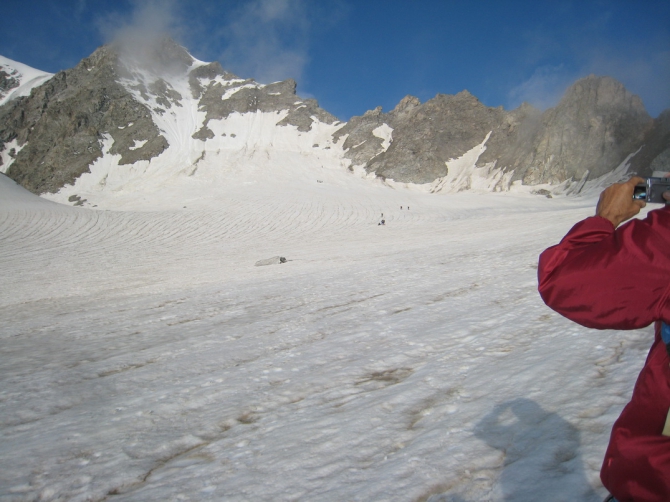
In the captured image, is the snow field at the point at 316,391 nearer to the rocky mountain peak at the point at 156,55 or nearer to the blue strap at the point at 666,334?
the blue strap at the point at 666,334

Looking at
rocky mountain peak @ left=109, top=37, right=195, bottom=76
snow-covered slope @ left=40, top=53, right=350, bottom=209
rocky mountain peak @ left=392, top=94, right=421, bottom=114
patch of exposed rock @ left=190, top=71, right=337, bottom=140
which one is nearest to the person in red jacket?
snow-covered slope @ left=40, top=53, right=350, bottom=209

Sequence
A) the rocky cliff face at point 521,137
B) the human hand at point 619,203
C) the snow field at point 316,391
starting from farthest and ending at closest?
1. the rocky cliff face at point 521,137
2. the snow field at point 316,391
3. the human hand at point 619,203

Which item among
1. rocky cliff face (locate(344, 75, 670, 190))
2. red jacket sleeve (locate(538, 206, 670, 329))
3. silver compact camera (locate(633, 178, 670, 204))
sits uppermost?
rocky cliff face (locate(344, 75, 670, 190))

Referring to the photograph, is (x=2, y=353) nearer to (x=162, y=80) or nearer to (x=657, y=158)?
(x=657, y=158)

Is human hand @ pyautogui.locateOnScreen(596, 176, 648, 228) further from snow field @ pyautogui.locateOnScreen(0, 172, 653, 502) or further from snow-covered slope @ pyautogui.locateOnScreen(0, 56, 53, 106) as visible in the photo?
snow-covered slope @ pyautogui.locateOnScreen(0, 56, 53, 106)

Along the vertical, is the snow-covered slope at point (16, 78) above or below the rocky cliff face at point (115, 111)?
above

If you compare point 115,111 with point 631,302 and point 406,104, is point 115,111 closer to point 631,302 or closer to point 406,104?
point 406,104

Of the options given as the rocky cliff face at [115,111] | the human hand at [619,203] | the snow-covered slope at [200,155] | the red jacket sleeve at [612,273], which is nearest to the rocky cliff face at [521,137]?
the snow-covered slope at [200,155]

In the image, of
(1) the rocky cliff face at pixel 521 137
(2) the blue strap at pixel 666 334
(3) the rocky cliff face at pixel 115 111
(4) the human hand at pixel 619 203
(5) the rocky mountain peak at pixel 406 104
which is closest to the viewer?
(2) the blue strap at pixel 666 334
